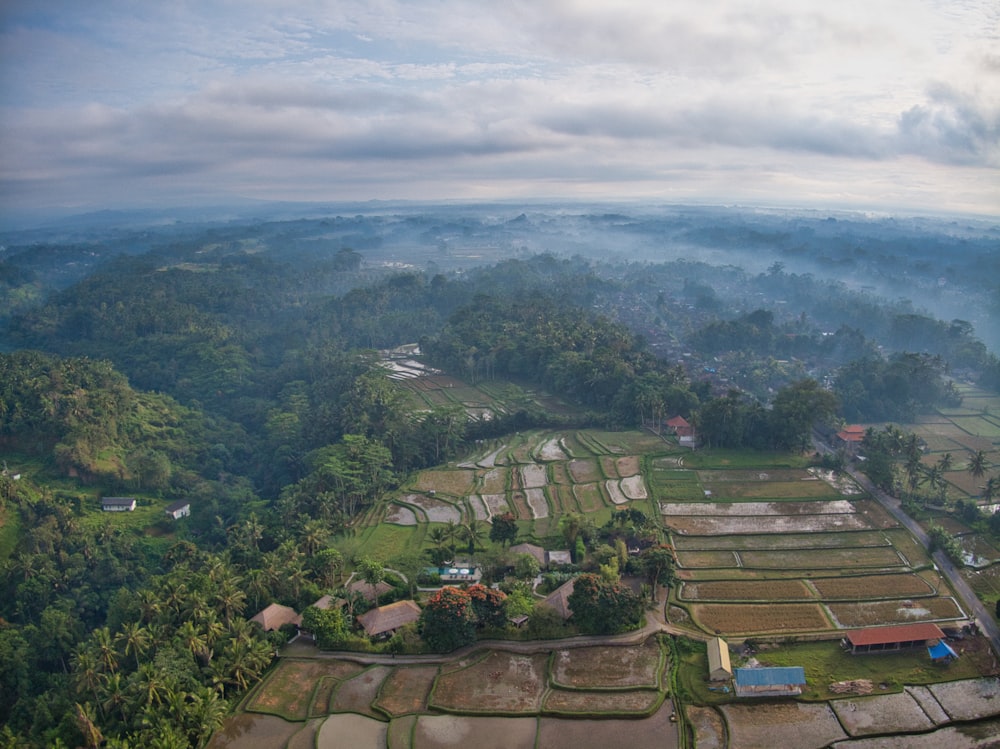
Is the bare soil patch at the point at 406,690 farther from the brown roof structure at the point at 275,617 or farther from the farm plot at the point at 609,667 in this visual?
the brown roof structure at the point at 275,617

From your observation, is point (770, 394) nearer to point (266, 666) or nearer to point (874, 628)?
point (874, 628)

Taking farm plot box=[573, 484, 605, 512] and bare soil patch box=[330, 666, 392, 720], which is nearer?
bare soil patch box=[330, 666, 392, 720]

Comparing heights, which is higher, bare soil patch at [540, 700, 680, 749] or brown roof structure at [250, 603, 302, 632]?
brown roof structure at [250, 603, 302, 632]

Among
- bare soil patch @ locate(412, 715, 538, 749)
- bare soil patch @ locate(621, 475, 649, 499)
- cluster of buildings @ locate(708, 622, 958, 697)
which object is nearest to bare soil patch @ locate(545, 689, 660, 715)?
bare soil patch @ locate(412, 715, 538, 749)

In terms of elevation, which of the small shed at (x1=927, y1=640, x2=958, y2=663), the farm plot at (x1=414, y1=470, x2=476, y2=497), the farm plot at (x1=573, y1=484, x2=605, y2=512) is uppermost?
the small shed at (x1=927, y1=640, x2=958, y2=663)

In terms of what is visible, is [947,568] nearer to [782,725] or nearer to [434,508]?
[782,725]

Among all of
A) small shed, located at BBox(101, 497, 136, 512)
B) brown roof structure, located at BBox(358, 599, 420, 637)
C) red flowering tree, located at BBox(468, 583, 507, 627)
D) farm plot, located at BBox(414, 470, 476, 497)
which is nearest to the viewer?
red flowering tree, located at BBox(468, 583, 507, 627)

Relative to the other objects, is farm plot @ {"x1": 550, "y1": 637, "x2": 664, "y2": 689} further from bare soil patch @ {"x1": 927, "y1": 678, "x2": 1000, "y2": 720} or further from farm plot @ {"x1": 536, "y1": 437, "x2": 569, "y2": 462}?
farm plot @ {"x1": 536, "y1": 437, "x2": 569, "y2": 462}

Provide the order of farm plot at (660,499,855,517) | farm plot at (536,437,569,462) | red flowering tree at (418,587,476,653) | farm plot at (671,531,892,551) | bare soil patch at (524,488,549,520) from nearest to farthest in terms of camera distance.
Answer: red flowering tree at (418,587,476,653)
farm plot at (671,531,892,551)
farm plot at (660,499,855,517)
bare soil patch at (524,488,549,520)
farm plot at (536,437,569,462)

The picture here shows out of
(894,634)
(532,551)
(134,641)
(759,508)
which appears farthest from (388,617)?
(759,508)
